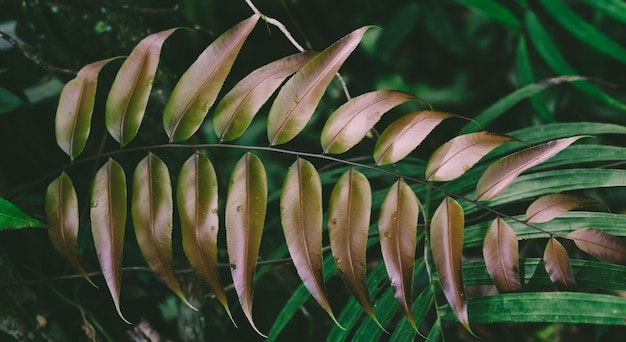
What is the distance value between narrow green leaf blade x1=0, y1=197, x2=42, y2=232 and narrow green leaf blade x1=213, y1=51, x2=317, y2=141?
24cm

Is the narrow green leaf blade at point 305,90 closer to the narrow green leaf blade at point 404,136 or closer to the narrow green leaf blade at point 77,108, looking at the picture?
the narrow green leaf blade at point 404,136

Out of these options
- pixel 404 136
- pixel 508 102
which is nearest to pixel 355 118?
pixel 404 136

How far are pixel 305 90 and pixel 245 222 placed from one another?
17 centimetres

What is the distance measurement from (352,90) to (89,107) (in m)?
1.00

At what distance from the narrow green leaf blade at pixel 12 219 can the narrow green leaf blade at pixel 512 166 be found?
0.53 m

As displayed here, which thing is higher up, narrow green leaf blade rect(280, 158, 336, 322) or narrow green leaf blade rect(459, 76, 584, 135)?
narrow green leaf blade rect(280, 158, 336, 322)

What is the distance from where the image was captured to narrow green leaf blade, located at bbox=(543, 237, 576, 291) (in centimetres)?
65

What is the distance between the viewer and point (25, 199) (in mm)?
898

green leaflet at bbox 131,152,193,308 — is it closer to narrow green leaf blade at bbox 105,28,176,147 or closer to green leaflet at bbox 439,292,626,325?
narrow green leaf blade at bbox 105,28,176,147

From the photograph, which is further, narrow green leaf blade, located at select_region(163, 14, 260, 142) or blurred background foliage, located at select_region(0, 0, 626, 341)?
blurred background foliage, located at select_region(0, 0, 626, 341)

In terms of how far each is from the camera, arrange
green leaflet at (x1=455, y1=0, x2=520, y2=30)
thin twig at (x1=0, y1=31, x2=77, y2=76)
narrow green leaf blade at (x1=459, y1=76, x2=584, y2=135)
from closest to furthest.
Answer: thin twig at (x1=0, y1=31, x2=77, y2=76) → narrow green leaf blade at (x1=459, y1=76, x2=584, y2=135) → green leaflet at (x1=455, y1=0, x2=520, y2=30)

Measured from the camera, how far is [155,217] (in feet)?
2.17

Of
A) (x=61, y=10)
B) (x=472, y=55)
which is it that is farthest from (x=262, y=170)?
(x=472, y=55)

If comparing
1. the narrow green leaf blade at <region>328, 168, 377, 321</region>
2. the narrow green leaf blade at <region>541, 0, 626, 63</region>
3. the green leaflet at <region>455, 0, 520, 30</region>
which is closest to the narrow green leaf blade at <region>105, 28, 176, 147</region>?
the narrow green leaf blade at <region>328, 168, 377, 321</region>
